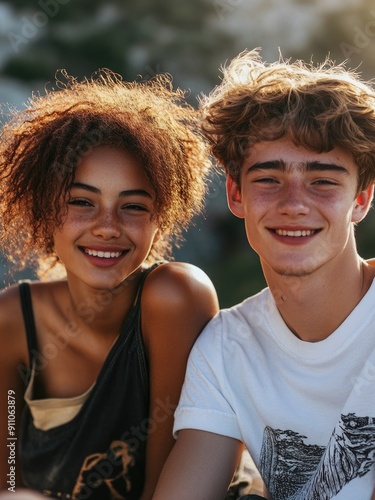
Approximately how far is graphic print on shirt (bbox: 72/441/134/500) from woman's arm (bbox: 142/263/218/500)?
0.14 metres

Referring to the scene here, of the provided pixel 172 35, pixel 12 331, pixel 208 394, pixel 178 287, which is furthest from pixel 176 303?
pixel 172 35

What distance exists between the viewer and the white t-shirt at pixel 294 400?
8.39ft

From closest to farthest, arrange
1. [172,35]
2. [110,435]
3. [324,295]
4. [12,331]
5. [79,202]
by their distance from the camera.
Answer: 1. [324,295]
2. [79,202]
3. [110,435]
4. [12,331]
5. [172,35]

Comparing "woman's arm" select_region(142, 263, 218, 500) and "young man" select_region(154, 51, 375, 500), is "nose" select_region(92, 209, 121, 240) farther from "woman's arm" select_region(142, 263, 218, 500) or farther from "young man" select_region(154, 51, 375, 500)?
"young man" select_region(154, 51, 375, 500)

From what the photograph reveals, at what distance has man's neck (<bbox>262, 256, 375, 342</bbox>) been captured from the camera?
270cm

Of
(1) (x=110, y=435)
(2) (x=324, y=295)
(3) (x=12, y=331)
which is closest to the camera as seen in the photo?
(2) (x=324, y=295)

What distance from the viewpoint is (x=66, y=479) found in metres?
3.25

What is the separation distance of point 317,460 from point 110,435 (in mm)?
936

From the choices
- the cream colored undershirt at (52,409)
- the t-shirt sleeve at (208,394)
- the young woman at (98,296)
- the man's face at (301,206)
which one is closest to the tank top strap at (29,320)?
the young woman at (98,296)

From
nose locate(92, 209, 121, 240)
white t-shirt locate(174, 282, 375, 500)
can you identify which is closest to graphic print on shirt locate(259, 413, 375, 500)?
white t-shirt locate(174, 282, 375, 500)

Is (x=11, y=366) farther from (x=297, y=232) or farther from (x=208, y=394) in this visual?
(x=297, y=232)

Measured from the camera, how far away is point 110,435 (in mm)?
3201

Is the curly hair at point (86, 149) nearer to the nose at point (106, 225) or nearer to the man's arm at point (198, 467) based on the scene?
the nose at point (106, 225)

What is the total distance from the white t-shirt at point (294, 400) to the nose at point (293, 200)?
360 millimetres
